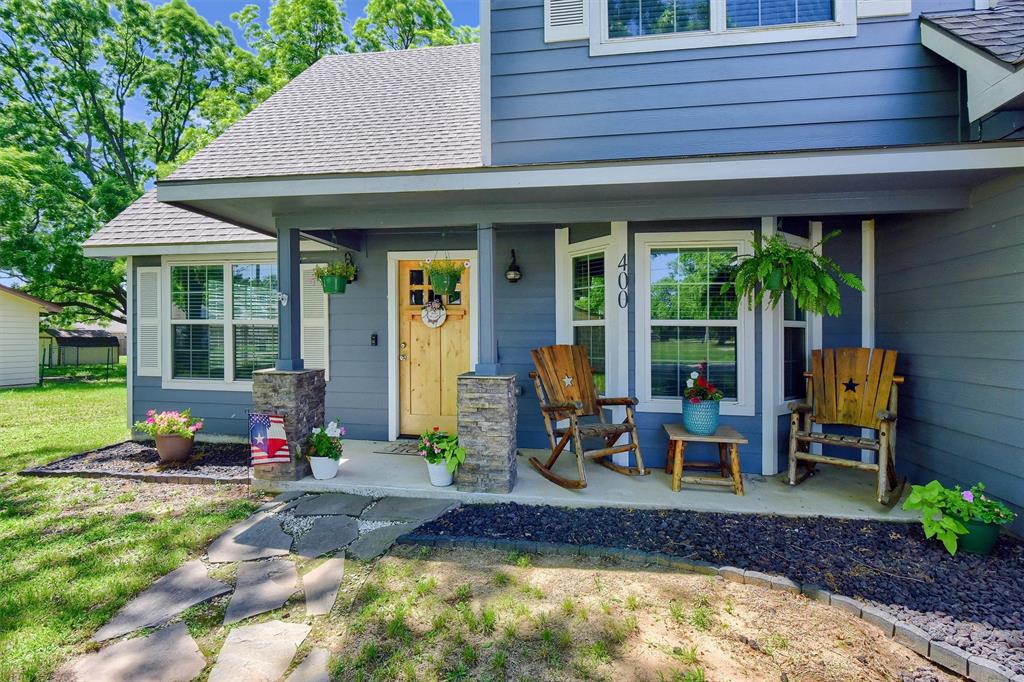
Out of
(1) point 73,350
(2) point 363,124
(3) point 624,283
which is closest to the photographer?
(3) point 624,283

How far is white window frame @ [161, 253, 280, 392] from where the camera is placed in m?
5.40

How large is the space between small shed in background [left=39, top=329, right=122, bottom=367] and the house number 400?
59.2ft

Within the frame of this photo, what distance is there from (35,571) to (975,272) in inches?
233

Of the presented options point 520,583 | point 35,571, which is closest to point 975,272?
point 520,583

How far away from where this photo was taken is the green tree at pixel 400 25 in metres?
12.7

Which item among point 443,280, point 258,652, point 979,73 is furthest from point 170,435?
point 979,73

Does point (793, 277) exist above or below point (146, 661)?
above

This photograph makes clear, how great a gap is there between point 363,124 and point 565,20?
7.65 ft

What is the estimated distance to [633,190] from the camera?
3363 millimetres

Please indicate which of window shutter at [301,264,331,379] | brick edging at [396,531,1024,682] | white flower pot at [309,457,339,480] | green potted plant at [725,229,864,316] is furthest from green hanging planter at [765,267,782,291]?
window shutter at [301,264,331,379]

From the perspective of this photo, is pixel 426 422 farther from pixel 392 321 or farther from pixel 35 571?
pixel 35 571

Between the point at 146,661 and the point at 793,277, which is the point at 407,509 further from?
the point at 793,277

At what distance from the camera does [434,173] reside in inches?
132

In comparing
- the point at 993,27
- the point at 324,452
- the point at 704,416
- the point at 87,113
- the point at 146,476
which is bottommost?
the point at 146,476
